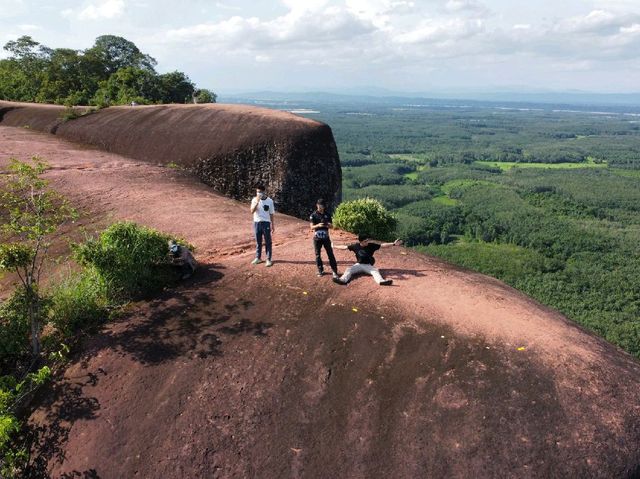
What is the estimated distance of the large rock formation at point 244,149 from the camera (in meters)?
22.4

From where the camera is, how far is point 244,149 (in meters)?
23.0

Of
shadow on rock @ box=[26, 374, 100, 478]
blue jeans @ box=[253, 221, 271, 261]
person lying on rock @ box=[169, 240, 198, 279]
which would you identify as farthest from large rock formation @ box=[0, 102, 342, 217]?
shadow on rock @ box=[26, 374, 100, 478]

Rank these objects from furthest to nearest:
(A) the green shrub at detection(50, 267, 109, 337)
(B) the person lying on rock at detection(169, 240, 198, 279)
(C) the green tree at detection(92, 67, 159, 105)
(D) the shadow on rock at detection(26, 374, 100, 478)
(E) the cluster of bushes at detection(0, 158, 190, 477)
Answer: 1. (C) the green tree at detection(92, 67, 159, 105)
2. (B) the person lying on rock at detection(169, 240, 198, 279)
3. (A) the green shrub at detection(50, 267, 109, 337)
4. (E) the cluster of bushes at detection(0, 158, 190, 477)
5. (D) the shadow on rock at detection(26, 374, 100, 478)

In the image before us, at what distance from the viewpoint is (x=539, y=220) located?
8856 centimetres

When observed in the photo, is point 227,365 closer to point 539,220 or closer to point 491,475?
point 491,475

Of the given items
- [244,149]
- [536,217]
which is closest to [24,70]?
[244,149]

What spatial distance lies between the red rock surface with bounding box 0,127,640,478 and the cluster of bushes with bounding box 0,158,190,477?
1.76 feet

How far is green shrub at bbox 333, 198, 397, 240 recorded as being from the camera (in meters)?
14.3

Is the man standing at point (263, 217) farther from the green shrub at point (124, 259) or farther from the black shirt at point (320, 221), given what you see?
the green shrub at point (124, 259)

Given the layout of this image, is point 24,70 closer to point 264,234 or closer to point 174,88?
point 174,88

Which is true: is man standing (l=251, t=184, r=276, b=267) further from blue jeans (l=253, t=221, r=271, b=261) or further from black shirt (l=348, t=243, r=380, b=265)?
black shirt (l=348, t=243, r=380, b=265)

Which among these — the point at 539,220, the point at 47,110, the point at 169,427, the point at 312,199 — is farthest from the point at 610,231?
the point at 169,427

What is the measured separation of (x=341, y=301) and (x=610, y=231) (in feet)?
301

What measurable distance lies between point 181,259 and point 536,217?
9304cm
